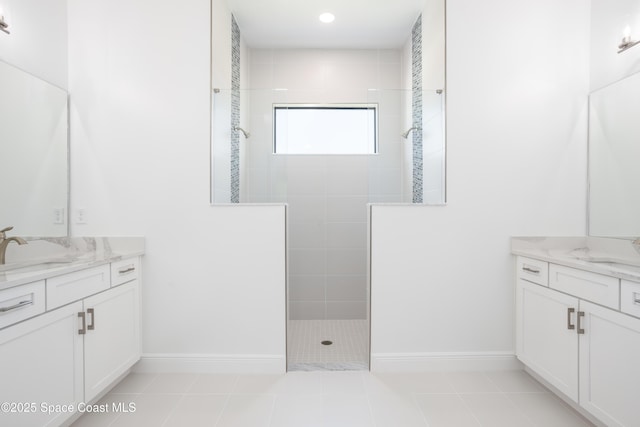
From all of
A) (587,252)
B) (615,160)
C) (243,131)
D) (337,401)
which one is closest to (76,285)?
(243,131)

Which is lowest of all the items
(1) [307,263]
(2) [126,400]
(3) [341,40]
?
(2) [126,400]

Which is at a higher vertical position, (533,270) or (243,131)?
(243,131)

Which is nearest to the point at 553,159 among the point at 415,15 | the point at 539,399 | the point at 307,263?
the point at 539,399

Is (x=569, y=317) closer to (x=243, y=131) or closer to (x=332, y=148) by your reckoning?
(x=332, y=148)

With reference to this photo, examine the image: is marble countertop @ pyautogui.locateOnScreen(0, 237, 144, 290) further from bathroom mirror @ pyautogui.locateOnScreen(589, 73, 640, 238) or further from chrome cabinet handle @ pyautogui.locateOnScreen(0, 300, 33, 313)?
bathroom mirror @ pyautogui.locateOnScreen(589, 73, 640, 238)

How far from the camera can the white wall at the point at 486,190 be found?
2.30m

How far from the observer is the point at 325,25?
3248 millimetres

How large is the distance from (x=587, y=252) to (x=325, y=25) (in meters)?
2.87

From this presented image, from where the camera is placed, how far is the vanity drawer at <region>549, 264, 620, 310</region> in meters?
1.54

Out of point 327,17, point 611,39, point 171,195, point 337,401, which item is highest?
point 327,17

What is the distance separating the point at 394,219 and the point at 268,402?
137 cm

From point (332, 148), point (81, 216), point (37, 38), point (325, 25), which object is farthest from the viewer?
point (325, 25)

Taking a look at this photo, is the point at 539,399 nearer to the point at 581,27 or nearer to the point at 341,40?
the point at 581,27

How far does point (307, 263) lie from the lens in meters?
3.43
